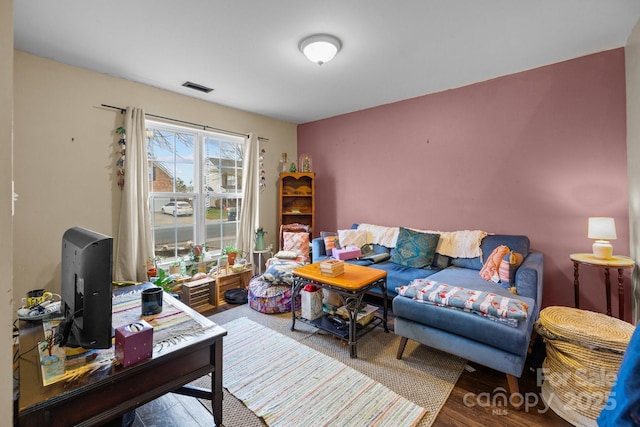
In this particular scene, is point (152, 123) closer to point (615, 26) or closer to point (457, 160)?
point (457, 160)

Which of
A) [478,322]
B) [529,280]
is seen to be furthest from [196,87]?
[529,280]

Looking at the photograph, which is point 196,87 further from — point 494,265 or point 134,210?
point 494,265

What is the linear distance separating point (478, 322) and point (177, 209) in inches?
134

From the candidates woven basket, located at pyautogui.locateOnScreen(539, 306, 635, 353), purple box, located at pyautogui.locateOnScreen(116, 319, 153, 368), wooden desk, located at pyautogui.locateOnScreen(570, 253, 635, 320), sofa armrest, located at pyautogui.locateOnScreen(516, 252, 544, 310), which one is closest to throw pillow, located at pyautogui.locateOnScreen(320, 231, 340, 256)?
sofa armrest, located at pyautogui.locateOnScreen(516, 252, 544, 310)

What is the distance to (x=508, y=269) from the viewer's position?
2357 millimetres

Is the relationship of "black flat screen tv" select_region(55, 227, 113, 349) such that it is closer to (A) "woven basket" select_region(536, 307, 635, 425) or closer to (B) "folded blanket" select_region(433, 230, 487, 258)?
(A) "woven basket" select_region(536, 307, 635, 425)

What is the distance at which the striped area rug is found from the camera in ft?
5.19

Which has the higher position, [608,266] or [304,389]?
[608,266]

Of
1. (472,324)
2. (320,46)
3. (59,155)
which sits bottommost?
(472,324)

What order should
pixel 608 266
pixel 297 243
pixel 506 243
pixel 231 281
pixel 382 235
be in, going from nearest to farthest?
pixel 608 266 → pixel 506 243 → pixel 231 281 → pixel 382 235 → pixel 297 243

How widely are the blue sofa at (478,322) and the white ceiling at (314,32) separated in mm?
1745

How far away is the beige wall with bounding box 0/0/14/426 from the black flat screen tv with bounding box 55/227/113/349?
0.64 ft

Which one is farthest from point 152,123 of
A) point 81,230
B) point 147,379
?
point 147,379

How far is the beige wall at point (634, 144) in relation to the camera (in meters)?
2.10
